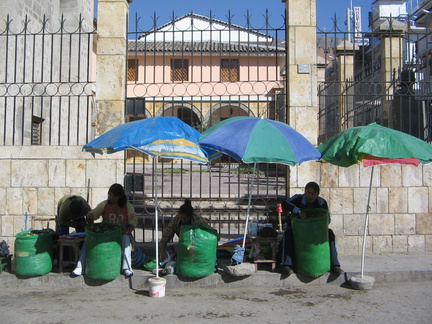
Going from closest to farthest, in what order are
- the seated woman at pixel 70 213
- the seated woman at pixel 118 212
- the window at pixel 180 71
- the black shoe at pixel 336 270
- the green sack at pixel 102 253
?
the green sack at pixel 102 253
the black shoe at pixel 336 270
the seated woman at pixel 118 212
the seated woman at pixel 70 213
the window at pixel 180 71

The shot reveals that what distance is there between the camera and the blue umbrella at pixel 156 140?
5418 mm

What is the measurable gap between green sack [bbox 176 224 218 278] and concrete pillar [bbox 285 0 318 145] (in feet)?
9.23

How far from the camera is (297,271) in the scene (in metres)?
6.14

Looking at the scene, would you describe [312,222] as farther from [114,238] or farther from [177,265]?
[114,238]

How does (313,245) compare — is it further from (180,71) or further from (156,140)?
(180,71)

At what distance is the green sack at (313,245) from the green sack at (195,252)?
117cm

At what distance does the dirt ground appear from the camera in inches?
190

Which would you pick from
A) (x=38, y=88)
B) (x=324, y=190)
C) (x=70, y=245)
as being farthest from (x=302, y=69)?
(x=38, y=88)

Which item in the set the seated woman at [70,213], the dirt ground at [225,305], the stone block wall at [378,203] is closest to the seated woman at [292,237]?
the dirt ground at [225,305]

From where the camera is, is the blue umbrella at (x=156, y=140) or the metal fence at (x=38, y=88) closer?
the blue umbrella at (x=156, y=140)

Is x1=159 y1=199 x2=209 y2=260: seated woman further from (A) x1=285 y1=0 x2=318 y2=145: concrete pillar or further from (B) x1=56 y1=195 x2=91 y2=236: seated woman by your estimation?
(A) x1=285 y1=0 x2=318 y2=145: concrete pillar

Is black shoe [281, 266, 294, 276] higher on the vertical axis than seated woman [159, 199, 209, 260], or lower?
lower

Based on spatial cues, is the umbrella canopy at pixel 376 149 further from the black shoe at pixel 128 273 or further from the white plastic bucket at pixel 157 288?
the black shoe at pixel 128 273

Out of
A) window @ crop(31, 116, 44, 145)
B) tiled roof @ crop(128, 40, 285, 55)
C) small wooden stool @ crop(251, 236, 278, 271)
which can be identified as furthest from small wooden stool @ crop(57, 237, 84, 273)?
window @ crop(31, 116, 44, 145)
